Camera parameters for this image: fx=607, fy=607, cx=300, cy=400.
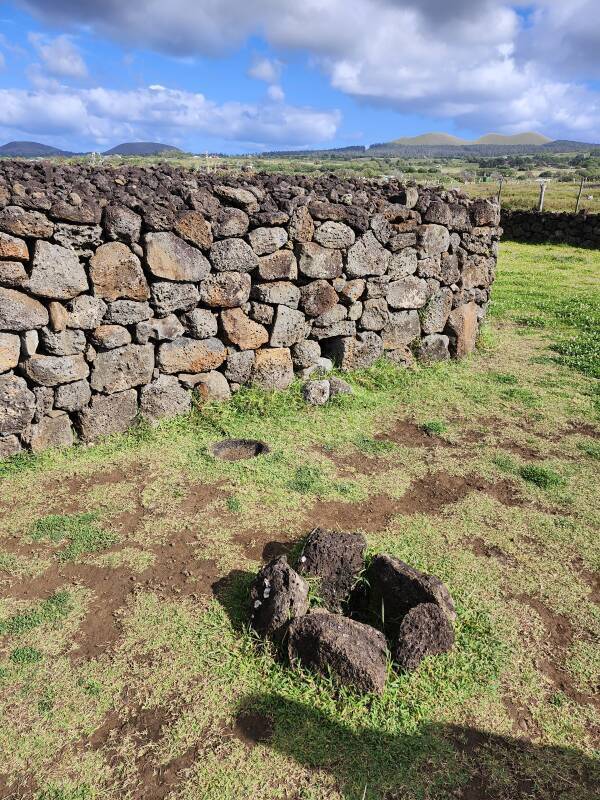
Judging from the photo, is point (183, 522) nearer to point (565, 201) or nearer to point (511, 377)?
point (511, 377)

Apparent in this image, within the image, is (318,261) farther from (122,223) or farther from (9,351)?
(9,351)

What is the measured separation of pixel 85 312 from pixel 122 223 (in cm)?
104

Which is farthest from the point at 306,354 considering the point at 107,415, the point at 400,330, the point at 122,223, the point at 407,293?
the point at 122,223

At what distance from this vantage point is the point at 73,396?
6.69 meters

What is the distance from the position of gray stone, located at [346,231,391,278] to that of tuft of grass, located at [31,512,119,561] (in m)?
4.96

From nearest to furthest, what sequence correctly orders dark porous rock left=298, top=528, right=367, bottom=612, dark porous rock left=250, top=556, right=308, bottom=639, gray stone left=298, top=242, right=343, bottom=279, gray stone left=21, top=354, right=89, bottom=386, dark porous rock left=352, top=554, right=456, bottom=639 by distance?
dark porous rock left=250, top=556, right=308, bottom=639, dark porous rock left=352, top=554, right=456, bottom=639, dark porous rock left=298, top=528, right=367, bottom=612, gray stone left=21, top=354, right=89, bottom=386, gray stone left=298, top=242, right=343, bottom=279

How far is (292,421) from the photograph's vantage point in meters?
7.70

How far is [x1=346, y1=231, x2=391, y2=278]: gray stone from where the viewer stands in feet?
28.2

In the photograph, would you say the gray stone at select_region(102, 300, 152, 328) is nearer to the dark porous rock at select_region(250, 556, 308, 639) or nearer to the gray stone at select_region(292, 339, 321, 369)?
the gray stone at select_region(292, 339, 321, 369)

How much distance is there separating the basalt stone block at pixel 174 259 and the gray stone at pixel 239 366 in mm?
1155

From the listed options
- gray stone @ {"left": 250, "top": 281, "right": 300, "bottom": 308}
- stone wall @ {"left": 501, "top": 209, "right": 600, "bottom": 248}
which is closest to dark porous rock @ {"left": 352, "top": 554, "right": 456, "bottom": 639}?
gray stone @ {"left": 250, "top": 281, "right": 300, "bottom": 308}

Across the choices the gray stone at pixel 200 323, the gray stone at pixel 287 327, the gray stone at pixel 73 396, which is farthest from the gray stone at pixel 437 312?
the gray stone at pixel 73 396

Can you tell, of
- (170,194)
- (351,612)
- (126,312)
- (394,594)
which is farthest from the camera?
(170,194)

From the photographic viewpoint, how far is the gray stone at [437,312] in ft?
32.5
